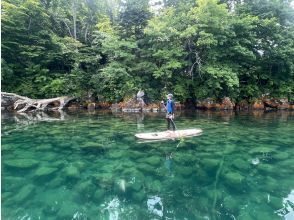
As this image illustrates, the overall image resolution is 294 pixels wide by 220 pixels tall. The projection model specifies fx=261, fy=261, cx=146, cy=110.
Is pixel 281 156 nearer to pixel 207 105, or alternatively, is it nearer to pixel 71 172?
pixel 71 172

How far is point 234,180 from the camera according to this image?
622 cm

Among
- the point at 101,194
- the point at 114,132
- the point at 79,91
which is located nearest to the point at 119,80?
the point at 79,91

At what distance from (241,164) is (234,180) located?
4.42 feet

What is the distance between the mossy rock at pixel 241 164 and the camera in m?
7.09

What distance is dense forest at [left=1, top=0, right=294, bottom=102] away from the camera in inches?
846

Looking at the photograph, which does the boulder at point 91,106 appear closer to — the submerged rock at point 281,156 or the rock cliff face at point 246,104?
the rock cliff face at point 246,104

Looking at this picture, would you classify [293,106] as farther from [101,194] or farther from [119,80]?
[101,194]

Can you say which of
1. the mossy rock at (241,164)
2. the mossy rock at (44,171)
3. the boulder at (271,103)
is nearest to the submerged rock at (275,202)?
the mossy rock at (241,164)

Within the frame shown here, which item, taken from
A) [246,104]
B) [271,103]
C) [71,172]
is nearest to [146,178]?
[71,172]

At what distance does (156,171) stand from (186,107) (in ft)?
63.1

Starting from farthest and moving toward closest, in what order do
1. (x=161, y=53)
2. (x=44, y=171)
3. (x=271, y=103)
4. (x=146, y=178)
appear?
1. (x=271, y=103)
2. (x=161, y=53)
3. (x=44, y=171)
4. (x=146, y=178)

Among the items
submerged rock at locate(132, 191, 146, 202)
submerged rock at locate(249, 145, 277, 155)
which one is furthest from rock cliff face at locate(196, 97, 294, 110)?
submerged rock at locate(132, 191, 146, 202)

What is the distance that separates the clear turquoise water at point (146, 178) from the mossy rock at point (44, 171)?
2 cm

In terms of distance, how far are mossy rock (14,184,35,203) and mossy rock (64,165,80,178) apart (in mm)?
1002
